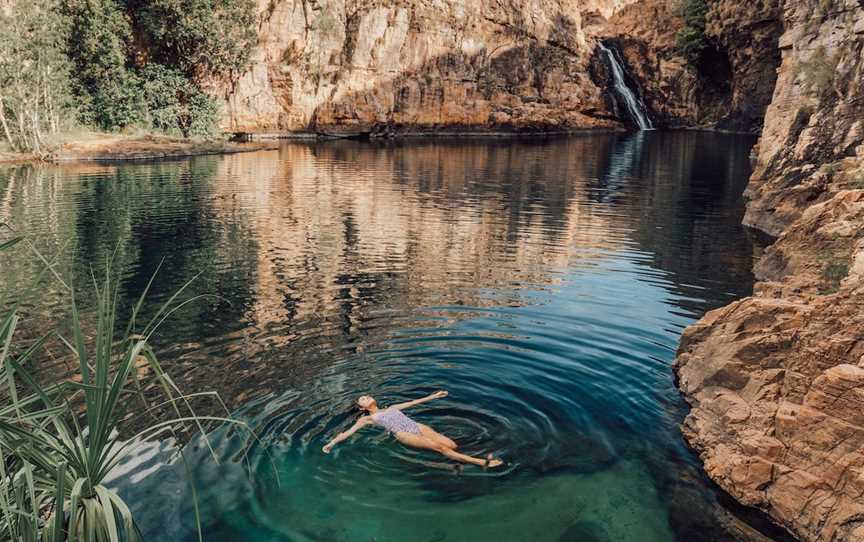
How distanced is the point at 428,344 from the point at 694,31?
71411 millimetres

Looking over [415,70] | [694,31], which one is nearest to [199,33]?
[415,70]

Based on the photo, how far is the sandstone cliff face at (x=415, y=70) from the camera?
2758 inches

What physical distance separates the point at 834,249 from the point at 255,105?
65.4 metres

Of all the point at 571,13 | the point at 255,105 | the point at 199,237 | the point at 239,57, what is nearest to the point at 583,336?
the point at 199,237

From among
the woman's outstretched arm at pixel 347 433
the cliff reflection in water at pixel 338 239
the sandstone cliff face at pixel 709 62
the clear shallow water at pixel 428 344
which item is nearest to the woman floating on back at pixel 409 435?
the woman's outstretched arm at pixel 347 433

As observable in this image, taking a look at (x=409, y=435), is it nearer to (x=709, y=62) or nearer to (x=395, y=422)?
(x=395, y=422)

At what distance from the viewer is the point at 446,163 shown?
44.7 meters

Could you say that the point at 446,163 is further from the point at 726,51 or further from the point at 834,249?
the point at 726,51

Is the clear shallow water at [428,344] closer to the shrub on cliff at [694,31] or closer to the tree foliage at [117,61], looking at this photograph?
the tree foliage at [117,61]

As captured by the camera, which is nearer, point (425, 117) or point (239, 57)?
point (239, 57)

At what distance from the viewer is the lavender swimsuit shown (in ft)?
23.5

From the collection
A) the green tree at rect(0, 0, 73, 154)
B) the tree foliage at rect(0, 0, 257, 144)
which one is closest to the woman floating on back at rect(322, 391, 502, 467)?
the tree foliage at rect(0, 0, 257, 144)

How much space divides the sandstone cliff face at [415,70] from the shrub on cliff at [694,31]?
14.8 m

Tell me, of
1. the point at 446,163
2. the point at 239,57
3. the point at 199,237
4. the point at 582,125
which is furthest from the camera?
the point at 582,125
